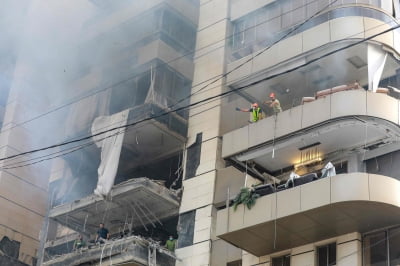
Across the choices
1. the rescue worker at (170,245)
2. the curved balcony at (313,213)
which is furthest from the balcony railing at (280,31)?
the rescue worker at (170,245)

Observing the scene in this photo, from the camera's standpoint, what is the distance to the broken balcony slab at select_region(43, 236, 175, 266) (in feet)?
87.5

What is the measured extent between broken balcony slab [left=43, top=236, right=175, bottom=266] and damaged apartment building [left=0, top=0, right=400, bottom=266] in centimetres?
4

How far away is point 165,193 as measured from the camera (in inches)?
1123

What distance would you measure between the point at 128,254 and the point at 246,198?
4543mm

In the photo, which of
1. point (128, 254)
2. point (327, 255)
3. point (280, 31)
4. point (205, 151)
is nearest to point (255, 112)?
point (205, 151)

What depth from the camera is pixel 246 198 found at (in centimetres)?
2453

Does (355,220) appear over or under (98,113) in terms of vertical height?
under

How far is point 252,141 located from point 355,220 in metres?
4.28

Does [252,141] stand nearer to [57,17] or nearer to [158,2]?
[158,2]

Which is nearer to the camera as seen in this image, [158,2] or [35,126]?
[158,2]

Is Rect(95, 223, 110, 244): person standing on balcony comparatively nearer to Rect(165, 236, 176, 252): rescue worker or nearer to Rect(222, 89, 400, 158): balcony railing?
Rect(165, 236, 176, 252): rescue worker

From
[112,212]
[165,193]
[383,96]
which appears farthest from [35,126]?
[383,96]

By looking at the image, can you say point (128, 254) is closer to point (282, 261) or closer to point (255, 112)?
point (282, 261)

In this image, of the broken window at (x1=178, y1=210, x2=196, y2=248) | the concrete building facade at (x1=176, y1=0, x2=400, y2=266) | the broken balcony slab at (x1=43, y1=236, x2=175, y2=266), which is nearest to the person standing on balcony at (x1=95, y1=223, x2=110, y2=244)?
the broken balcony slab at (x1=43, y1=236, x2=175, y2=266)
